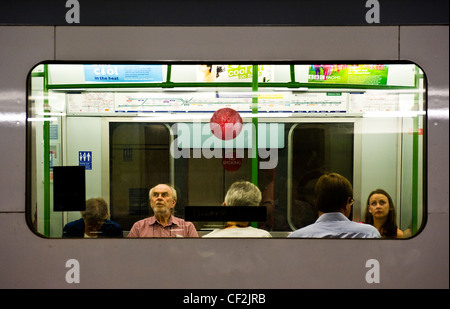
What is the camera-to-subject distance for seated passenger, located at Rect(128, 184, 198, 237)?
290 centimetres

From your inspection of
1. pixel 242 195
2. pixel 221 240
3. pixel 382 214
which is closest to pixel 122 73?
pixel 242 195

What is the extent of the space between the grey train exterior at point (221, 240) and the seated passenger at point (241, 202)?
4.0 inches

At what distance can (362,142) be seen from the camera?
328 cm

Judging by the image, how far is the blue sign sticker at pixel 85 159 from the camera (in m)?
3.01

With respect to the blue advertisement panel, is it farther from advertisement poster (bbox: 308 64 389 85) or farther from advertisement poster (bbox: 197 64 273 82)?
advertisement poster (bbox: 308 64 389 85)

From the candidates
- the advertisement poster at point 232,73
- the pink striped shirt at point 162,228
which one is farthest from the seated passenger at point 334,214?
the advertisement poster at point 232,73

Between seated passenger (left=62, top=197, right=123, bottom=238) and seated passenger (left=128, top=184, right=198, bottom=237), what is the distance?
0.13m

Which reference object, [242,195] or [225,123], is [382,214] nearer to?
[242,195]

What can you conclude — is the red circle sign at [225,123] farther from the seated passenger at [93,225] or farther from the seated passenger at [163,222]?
the seated passenger at [93,225]

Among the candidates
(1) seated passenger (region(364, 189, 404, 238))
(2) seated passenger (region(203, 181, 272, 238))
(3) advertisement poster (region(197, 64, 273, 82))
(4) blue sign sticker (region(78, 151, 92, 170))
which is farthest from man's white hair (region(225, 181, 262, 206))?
(4) blue sign sticker (region(78, 151, 92, 170))

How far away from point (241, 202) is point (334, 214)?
0.59 meters
